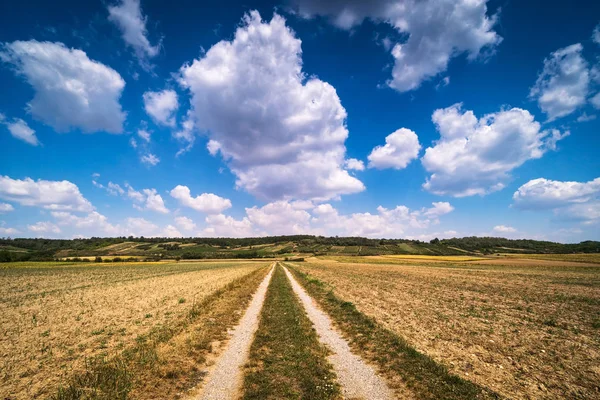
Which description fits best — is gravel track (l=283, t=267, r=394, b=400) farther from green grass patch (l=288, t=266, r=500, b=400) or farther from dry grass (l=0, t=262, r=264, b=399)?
dry grass (l=0, t=262, r=264, b=399)

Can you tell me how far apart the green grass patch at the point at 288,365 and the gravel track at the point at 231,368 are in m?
0.33

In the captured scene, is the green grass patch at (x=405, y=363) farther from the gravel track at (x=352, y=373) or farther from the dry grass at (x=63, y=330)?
the dry grass at (x=63, y=330)

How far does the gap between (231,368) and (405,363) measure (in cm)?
636

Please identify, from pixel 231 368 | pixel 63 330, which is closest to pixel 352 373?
pixel 231 368

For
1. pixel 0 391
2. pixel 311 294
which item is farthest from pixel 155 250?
pixel 0 391

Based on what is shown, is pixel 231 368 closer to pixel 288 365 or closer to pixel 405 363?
pixel 288 365

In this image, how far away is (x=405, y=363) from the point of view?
31.0 feet

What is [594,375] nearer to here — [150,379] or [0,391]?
[150,379]

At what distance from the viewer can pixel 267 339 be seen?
1277cm

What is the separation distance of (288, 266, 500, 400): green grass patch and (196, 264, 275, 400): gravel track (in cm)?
492

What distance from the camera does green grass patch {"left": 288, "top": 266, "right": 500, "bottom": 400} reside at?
297 inches

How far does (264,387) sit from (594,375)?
11.0 m

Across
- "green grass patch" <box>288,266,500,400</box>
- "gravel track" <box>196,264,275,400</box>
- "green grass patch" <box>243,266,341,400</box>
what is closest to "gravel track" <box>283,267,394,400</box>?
"green grass patch" <box>243,266,341,400</box>

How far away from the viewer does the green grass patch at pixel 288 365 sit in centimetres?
757
